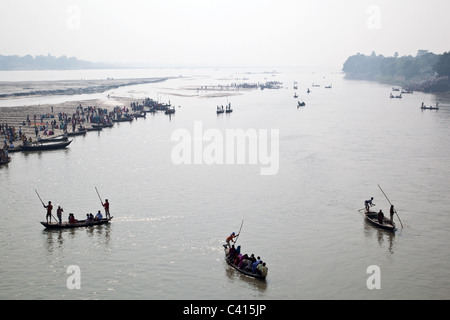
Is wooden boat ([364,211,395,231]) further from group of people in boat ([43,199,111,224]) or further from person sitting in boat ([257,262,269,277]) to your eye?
group of people in boat ([43,199,111,224])

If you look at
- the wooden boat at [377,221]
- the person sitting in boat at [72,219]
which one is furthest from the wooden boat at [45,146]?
the wooden boat at [377,221]

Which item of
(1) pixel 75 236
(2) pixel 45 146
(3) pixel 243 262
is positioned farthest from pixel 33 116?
(3) pixel 243 262

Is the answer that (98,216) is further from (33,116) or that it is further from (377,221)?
(33,116)

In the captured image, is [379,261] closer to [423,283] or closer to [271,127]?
[423,283]

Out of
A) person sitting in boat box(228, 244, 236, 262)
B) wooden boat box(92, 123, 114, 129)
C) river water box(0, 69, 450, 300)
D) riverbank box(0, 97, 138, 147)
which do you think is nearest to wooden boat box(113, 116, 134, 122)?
wooden boat box(92, 123, 114, 129)

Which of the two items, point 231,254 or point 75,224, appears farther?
point 75,224

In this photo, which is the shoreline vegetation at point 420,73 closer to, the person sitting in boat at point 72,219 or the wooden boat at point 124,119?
the wooden boat at point 124,119
